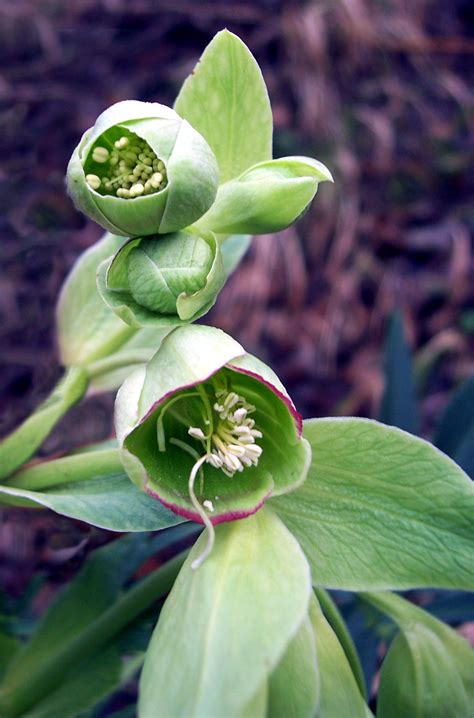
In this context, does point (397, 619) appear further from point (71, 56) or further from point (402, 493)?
point (71, 56)

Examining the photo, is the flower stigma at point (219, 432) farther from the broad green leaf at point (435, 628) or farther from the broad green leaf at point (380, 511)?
the broad green leaf at point (435, 628)

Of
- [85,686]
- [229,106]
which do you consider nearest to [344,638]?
[85,686]

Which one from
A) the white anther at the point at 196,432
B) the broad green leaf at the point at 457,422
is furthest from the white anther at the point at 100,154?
the broad green leaf at the point at 457,422

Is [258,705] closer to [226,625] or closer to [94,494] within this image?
[226,625]

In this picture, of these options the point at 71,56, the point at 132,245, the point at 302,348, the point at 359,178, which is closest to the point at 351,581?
the point at 132,245

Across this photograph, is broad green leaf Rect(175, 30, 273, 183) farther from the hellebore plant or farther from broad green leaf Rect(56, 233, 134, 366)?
broad green leaf Rect(56, 233, 134, 366)

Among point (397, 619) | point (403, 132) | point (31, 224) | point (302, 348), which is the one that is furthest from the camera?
point (403, 132)
